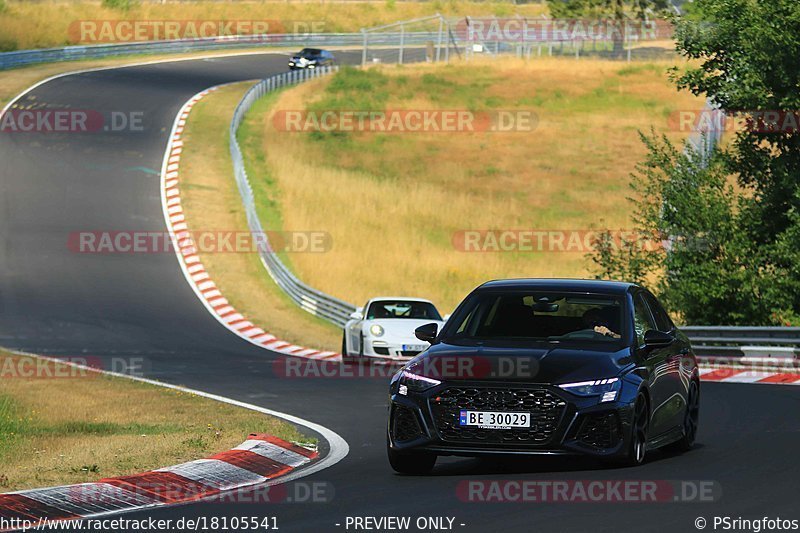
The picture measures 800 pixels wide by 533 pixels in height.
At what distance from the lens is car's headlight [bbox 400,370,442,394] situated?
1095cm

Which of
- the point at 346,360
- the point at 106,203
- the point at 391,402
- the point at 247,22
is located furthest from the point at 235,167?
the point at 247,22

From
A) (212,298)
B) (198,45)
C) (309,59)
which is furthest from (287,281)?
(198,45)

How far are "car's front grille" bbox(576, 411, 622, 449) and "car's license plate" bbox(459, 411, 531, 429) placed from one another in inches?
16.2

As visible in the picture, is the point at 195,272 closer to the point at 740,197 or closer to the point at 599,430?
the point at 740,197

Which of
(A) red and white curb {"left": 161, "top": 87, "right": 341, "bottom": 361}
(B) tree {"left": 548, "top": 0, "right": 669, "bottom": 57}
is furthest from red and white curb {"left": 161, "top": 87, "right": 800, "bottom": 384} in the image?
(B) tree {"left": 548, "top": 0, "right": 669, "bottom": 57}

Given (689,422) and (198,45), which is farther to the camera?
(198,45)

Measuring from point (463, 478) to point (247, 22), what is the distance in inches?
3382

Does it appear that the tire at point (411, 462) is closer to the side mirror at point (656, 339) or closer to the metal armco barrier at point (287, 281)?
the side mirror at point (656, 339)

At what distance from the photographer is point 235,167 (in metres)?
46.9

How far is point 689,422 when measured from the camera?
1313 centimetres

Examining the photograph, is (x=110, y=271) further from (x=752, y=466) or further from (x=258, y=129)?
(x=752, y=466)

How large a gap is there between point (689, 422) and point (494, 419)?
119 inches

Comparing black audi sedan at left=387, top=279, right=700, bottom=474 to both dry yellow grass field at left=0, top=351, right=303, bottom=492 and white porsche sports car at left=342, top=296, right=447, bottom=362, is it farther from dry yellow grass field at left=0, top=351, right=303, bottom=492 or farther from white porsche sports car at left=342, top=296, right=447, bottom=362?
white porsche sports car at left=342, top=296, right=447, bottom=362

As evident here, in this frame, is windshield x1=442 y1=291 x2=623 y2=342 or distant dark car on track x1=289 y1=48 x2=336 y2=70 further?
distant dark car on track x1=289 y1=48 x2=336 y2=70
